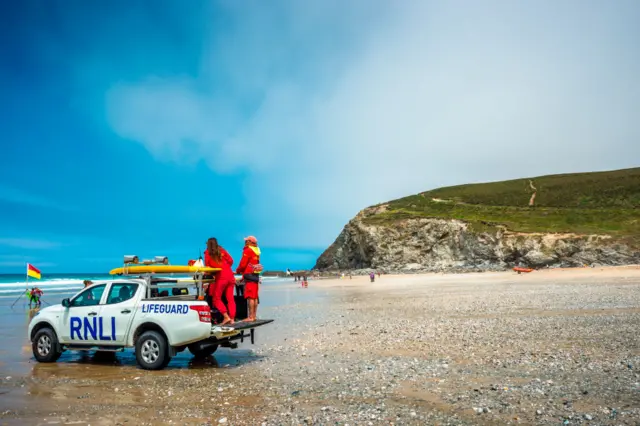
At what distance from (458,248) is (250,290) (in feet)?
286

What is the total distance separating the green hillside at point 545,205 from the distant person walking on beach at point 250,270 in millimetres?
83671

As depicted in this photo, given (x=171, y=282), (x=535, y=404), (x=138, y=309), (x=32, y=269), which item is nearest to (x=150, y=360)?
(x=138, y=309)

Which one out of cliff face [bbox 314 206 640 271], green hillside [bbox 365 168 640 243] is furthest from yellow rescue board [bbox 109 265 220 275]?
green hillside [bbox 365 168 640 243]

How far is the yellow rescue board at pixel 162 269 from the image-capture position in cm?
1124

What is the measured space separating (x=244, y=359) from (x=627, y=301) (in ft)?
65.9

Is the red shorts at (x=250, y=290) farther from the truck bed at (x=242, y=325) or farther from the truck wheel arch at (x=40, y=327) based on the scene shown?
the truck wheel arch at (x=40, y=327)

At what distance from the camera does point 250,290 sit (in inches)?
490

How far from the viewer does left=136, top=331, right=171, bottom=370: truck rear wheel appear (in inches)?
425

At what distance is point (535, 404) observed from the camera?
7027 mm

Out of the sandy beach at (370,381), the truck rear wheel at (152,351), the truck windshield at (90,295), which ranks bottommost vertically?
the sandy beach at (370,381)

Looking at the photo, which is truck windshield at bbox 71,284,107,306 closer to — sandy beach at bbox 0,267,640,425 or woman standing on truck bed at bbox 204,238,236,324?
sandy beach at bbox 0,267,640,425

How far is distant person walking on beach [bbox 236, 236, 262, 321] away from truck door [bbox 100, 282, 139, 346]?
108 inches

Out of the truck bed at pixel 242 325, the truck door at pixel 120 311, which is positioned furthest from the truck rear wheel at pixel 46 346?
the truck bed at pixel 242 325

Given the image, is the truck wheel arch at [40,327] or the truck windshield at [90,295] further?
the truck wheel arch at [40,327]
